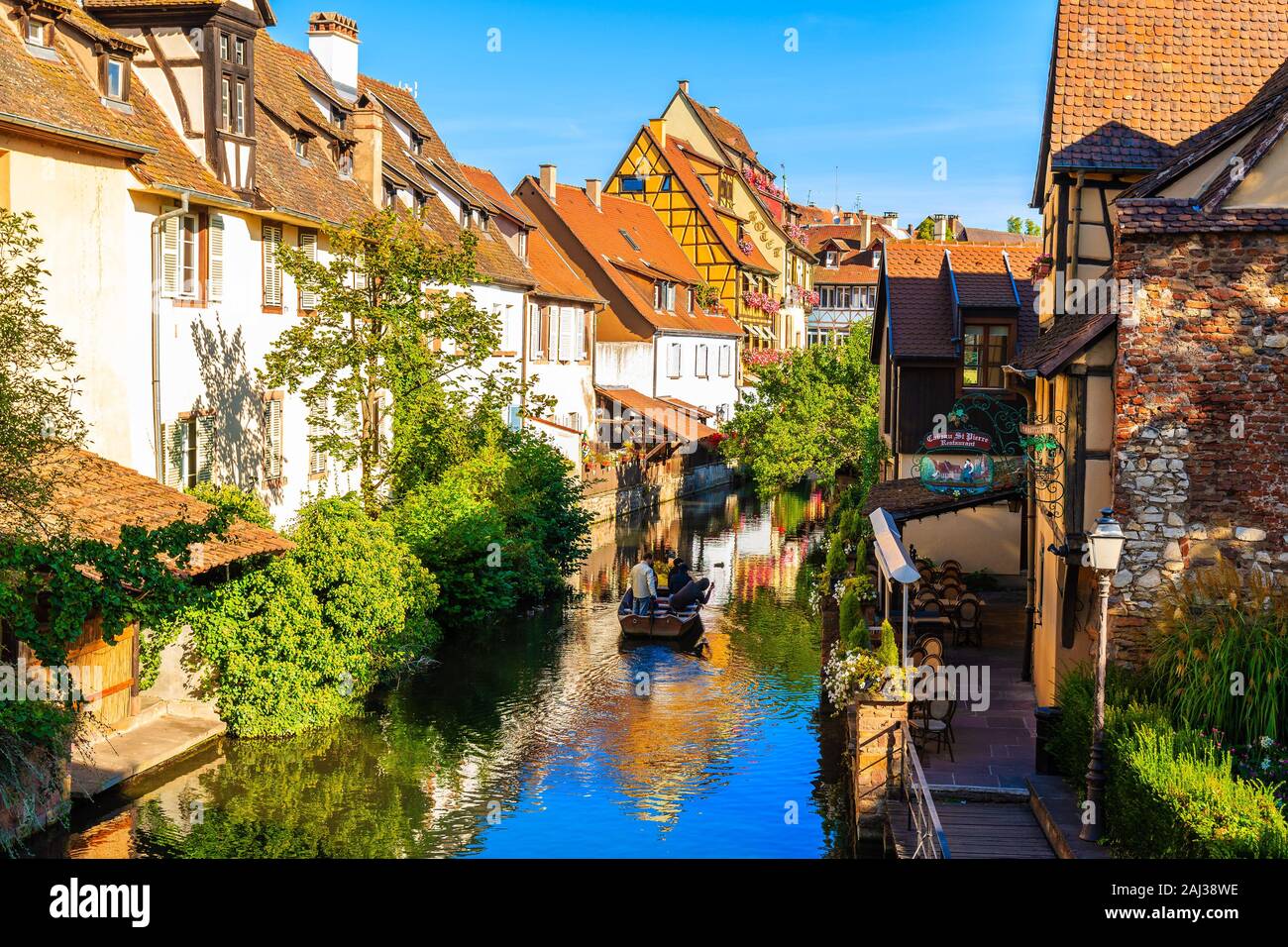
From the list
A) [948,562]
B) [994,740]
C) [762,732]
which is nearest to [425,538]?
[762,732]

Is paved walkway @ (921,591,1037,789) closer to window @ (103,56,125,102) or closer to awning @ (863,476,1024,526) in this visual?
awning @ (863,476,1024,526)

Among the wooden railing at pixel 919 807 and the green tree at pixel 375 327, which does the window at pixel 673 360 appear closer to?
the green tree at pixel 375 327

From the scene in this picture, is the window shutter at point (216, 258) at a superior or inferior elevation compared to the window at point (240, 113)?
inferior

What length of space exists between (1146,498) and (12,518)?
37.3 ft

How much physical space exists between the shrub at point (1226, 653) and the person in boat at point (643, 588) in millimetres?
13323

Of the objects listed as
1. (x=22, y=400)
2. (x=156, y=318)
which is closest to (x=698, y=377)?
(x=156, y=318)

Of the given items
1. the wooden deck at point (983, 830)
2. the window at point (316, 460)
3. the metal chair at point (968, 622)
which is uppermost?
the window at point (316, 460)

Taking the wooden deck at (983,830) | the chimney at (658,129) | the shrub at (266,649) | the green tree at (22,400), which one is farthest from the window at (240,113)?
the chimney at (658,129)

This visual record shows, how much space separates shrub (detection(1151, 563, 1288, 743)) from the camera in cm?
1264

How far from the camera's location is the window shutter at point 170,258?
21.3 m

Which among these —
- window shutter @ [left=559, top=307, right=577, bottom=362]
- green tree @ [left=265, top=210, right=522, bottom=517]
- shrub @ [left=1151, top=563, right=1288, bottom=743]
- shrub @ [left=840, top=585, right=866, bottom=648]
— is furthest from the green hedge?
window shutter @ [left=559, top=307, right=577, bottom=362]

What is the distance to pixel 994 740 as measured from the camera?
16.7m

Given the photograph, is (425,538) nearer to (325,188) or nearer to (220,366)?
(220,366)

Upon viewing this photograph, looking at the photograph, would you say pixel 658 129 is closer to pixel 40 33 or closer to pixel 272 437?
pixel 272 437
